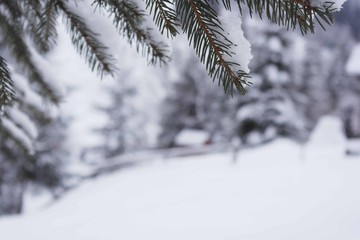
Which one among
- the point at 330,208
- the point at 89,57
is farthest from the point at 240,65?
the point at 330,208

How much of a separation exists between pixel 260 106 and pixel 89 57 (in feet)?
60.7

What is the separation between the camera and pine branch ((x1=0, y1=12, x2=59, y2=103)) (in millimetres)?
1977

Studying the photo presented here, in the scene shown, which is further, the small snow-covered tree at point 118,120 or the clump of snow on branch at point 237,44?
the small snow-covered tree at point 118,120

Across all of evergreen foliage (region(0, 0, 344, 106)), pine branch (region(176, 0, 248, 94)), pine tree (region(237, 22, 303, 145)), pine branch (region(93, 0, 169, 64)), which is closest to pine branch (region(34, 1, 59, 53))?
evergreen foliage (region(0, 0, 344, 106))

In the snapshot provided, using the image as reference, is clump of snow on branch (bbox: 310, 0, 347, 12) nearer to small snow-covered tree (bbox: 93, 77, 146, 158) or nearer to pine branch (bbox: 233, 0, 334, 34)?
pine branch (bbox: 233, 0, 334, 34)

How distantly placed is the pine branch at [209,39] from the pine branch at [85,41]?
2.33 feet

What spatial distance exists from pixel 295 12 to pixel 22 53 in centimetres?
184

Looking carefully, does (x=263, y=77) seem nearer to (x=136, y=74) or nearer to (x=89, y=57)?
(x=136, y=74)

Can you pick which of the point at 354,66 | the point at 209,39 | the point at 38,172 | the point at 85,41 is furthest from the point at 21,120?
the point at 354,66

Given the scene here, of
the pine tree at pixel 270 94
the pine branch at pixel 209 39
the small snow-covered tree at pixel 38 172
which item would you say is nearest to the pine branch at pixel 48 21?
the pine branch at pixel 209 39

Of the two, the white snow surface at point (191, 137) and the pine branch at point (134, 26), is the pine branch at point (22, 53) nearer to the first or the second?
the pine branch at point (134, 26)

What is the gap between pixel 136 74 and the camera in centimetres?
2542

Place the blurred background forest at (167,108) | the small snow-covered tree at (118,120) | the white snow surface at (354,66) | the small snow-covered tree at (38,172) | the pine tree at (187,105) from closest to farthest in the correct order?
the blurred background forest at (167,108)
the small snow-covered tree at (38,172)
the white snow surface at (354,66)
the small snow-covered tree at (118,120)
the pine tree at (187,105)

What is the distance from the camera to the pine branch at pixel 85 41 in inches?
63.5
